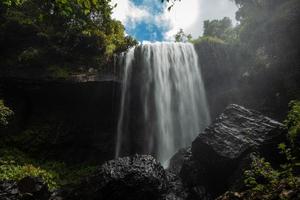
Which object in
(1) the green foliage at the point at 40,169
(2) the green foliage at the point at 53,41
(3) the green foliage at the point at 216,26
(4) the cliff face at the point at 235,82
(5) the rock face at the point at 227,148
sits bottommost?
(1) the green foliage at the point at 40,169

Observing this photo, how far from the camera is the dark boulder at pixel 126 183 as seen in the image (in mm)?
8547

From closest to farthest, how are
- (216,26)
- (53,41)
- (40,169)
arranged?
(40,169) → (53,41) → (216,26)

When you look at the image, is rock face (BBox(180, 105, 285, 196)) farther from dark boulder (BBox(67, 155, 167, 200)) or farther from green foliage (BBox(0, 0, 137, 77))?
green foliage (BBox(0, 0, 137, 77))

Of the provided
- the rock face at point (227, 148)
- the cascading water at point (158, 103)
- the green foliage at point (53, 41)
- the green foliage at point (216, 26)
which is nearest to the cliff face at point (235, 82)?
the cascading water at point (158, 103)

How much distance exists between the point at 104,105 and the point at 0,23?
8.10 m

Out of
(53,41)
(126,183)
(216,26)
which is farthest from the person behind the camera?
(216,26)

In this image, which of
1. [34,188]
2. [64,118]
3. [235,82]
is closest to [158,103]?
[235,82]

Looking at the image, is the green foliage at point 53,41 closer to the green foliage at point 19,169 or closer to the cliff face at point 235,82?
the green foliage at point 19,169

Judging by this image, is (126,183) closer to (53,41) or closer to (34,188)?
(34,188)

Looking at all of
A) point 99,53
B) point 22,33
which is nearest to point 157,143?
point 99,53

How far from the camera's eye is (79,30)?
17.0 metres

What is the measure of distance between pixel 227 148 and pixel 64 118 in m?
10.7

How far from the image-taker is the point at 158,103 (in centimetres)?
1700

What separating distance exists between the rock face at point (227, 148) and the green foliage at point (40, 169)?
19.8ft
